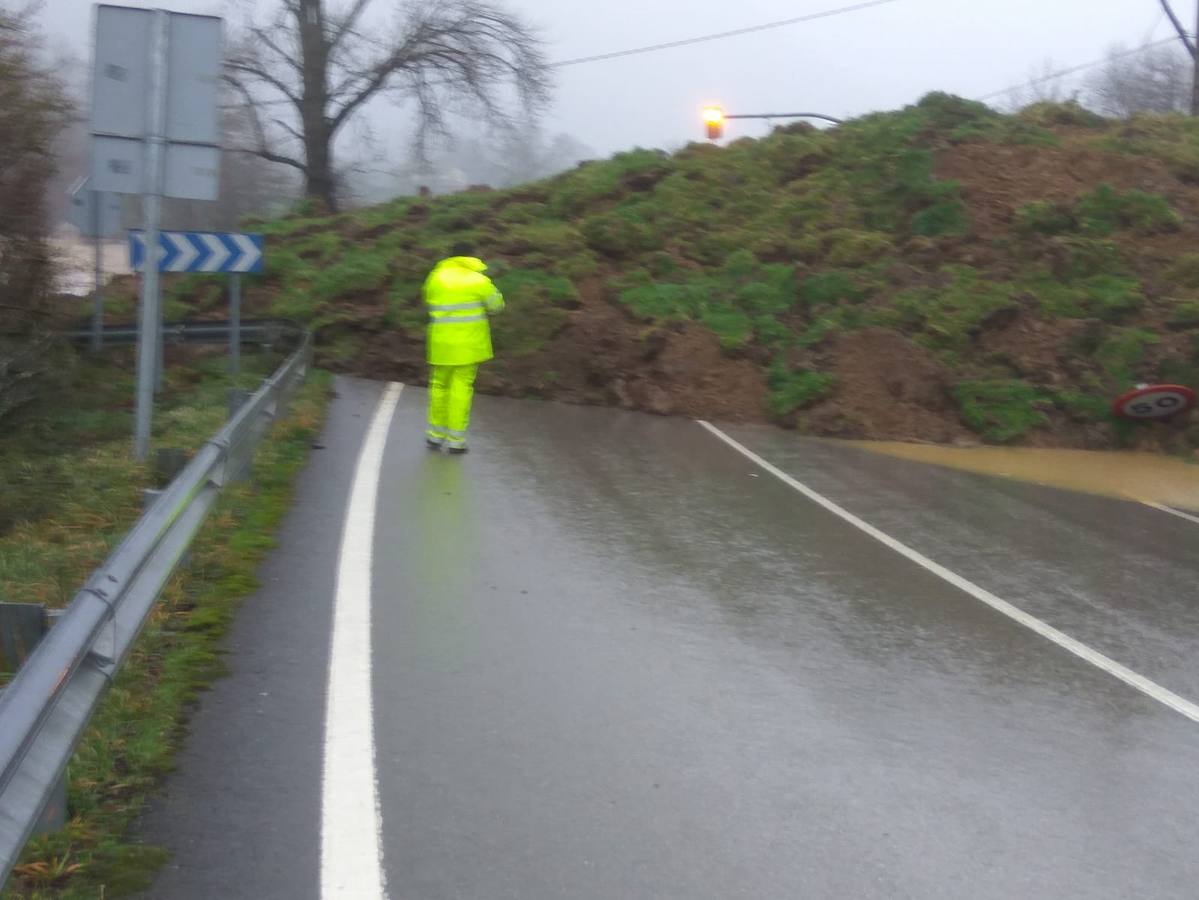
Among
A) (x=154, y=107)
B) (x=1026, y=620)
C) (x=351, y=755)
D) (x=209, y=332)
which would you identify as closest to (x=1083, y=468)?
(x=1026, y=620)

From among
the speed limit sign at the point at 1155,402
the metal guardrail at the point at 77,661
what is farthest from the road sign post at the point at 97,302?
the speed limit sign at the point at 1155,402

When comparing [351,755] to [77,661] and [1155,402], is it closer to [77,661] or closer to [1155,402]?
[77,661]

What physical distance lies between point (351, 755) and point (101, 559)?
299cm

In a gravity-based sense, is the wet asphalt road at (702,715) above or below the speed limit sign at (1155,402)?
below

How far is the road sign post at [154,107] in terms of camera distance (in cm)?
998

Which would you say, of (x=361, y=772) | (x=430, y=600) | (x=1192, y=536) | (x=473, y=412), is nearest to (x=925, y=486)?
(x=1192, y=536)

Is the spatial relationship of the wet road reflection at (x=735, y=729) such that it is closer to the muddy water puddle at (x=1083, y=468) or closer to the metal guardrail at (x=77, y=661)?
the metal guardrail at (x=77, y=661)

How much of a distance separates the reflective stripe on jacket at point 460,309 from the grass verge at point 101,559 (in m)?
1.48

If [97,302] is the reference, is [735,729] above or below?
below

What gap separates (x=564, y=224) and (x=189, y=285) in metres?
6.12

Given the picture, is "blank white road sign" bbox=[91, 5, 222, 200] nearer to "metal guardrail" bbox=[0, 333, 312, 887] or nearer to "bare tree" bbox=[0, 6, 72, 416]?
"bare tree" bbox=[0, 6, 72, 416]

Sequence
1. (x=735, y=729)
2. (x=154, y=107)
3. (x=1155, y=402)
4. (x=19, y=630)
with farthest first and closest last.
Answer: (x=1155, y=402) → (x=154, y=107) → (x=735, y=729) → (x=19, y=630)

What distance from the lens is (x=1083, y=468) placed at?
50.9 ft

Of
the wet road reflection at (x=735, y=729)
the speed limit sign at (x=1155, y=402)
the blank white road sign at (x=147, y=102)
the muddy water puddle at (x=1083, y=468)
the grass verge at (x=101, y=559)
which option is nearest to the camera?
the grass verge at (x=101, y=559)
